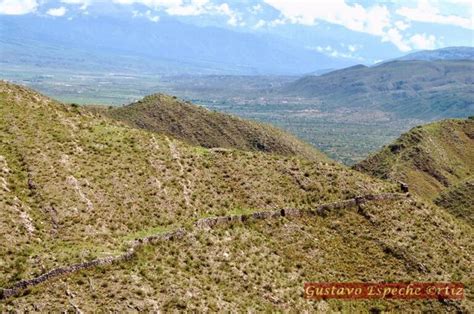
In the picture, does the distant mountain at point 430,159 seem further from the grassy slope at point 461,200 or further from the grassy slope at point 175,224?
the grassy slope at point 175,224

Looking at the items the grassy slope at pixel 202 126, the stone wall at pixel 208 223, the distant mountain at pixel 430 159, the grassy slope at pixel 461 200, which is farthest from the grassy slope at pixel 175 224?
the grassy slope at pixel 202 126

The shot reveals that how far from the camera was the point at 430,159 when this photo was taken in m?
123

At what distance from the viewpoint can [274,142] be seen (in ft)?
465

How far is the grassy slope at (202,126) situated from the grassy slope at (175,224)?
239ft

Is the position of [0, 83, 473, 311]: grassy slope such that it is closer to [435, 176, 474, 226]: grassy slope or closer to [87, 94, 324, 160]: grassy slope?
[435, 176, 474, 226]: grassy slope

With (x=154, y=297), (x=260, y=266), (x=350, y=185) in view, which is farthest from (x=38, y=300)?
(x=350, y=185)

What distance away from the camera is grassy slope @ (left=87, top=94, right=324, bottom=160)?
132875mm

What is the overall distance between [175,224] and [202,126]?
9519 cm

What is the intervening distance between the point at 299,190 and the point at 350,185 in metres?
5.36

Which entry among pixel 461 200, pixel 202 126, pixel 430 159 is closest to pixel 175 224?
pixel 461 200

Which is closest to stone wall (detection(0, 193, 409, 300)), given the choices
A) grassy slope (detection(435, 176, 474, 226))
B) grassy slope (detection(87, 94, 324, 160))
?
grassy slope (detection(435, 176, 474, 226))

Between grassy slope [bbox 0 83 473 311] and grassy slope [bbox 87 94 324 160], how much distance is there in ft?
239

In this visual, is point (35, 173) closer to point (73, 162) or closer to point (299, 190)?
point (73, 162)

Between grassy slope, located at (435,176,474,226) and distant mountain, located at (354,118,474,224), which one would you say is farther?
distant mountain, located at (354,118,474,224)
